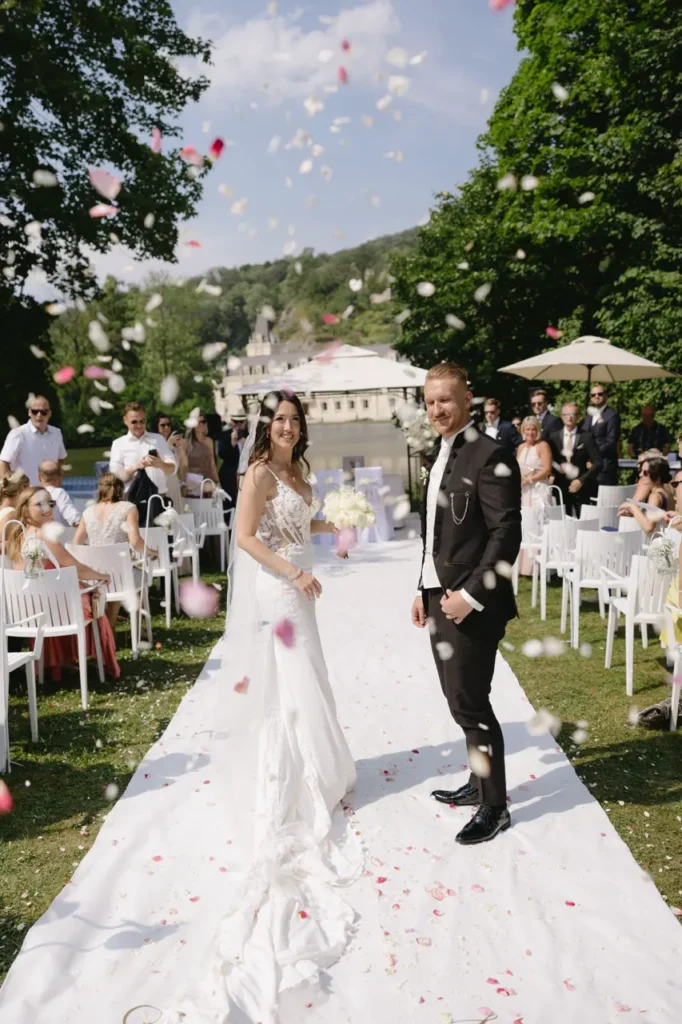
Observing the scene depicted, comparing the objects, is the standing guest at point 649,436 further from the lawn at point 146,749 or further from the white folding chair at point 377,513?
the lawn at point 146,749

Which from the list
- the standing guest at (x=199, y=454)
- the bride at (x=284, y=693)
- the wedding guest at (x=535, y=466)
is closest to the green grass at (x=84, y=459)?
the standing guest at (x=199, y=454)

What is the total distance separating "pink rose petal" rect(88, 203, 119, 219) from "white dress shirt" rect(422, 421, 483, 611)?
14.1m

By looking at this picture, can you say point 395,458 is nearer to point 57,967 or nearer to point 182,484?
point 182,484

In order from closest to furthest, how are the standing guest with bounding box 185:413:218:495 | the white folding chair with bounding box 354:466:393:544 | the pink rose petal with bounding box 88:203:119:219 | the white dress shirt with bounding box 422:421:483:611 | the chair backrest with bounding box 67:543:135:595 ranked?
the white dress shirt with bounding box 422:421:483:611
the chair backrest with bounding box 67:543:135:595
the standing guest with bounding box 185:413:218:495
the white folding chair with bounding box 354:466:393:544
the pink rose petal with bounding box 88:203:119:219

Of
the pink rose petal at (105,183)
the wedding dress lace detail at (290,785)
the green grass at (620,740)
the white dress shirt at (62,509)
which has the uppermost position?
the pink rose petal at (105,183)

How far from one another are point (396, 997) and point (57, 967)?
1.13 metres

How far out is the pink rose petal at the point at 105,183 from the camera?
16.1m

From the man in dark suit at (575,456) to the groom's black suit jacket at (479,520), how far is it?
5.81 metres

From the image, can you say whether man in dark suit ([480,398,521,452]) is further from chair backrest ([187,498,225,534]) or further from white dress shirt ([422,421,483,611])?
white dress shirt ([422,421,483,611])

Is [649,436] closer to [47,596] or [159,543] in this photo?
[159,543]

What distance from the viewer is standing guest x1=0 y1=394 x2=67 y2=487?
7.48 meters

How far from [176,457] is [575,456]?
4549 millimetres

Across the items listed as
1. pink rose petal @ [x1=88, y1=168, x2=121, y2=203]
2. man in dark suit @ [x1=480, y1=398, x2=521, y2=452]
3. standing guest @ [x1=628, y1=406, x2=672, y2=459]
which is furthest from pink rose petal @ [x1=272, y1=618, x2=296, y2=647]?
pink rose petal @ [x1=88, y1=168, x2=121, y2=203]

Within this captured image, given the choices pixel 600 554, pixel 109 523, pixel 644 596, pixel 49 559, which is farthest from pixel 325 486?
pixel 644 596
